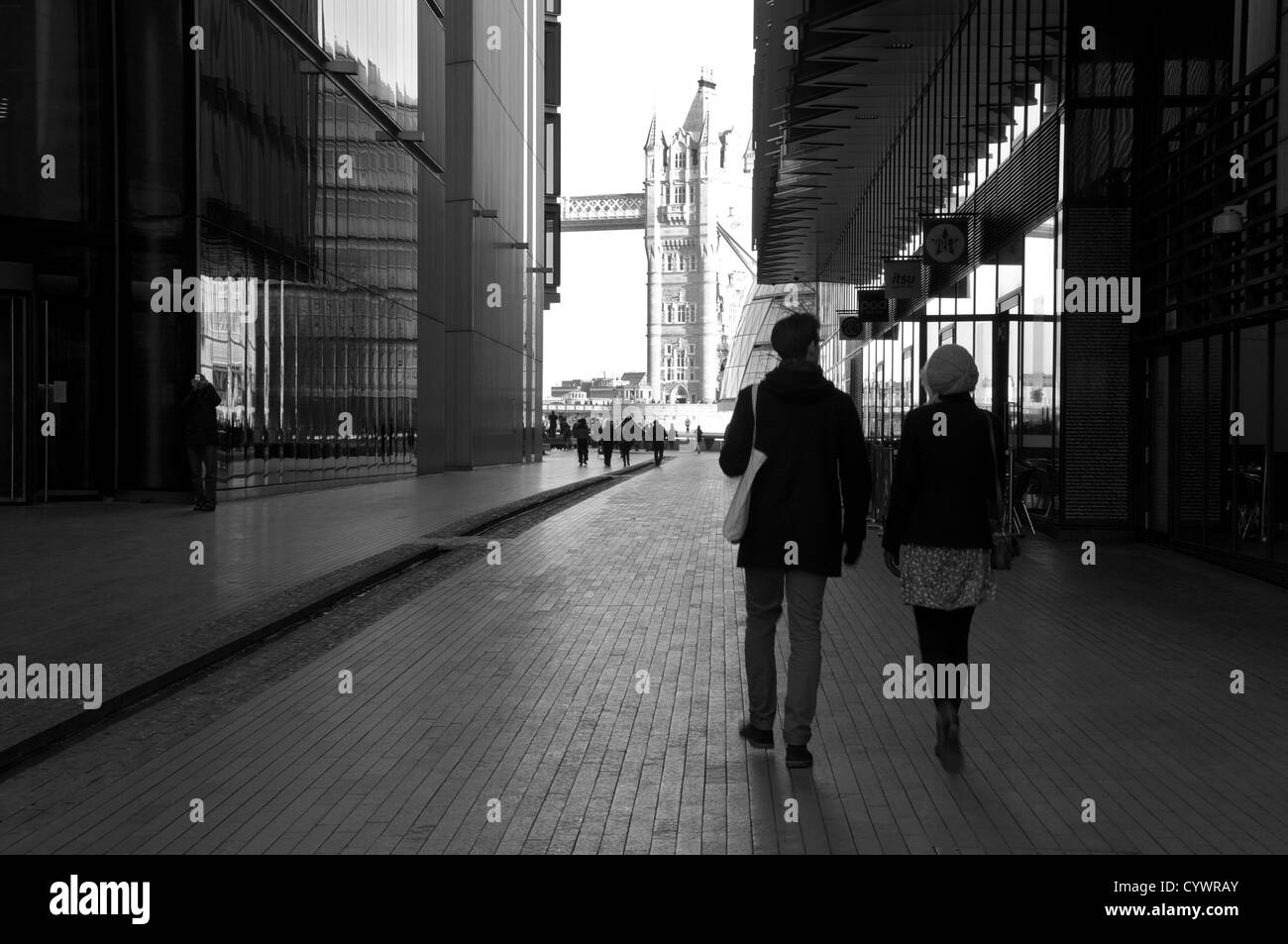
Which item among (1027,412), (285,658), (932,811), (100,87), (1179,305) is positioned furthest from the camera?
(100,87)

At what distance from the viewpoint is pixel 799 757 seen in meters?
5.73

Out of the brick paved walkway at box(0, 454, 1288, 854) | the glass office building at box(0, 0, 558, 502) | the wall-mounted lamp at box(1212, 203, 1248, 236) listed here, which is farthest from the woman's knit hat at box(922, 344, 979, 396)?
the glass office building at box(0, 0, 558, 502)

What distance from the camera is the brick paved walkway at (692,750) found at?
4832mm

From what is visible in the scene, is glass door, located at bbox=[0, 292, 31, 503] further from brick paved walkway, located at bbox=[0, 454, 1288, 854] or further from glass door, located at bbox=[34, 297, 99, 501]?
brick paved walkway, located at bbox=[0, 454, 1288, 854]

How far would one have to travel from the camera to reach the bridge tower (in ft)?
529

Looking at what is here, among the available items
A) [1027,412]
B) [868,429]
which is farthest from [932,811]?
[868,429]

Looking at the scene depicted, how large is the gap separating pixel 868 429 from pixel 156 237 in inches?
771

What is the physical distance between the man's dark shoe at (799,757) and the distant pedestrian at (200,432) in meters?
14.4

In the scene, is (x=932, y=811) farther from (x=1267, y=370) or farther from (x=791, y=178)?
(x=791, y=178)

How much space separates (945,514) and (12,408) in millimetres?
17054

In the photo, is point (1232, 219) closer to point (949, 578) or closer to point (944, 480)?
point (944, 480)

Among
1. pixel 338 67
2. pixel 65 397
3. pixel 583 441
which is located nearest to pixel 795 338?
pixel 65 397
